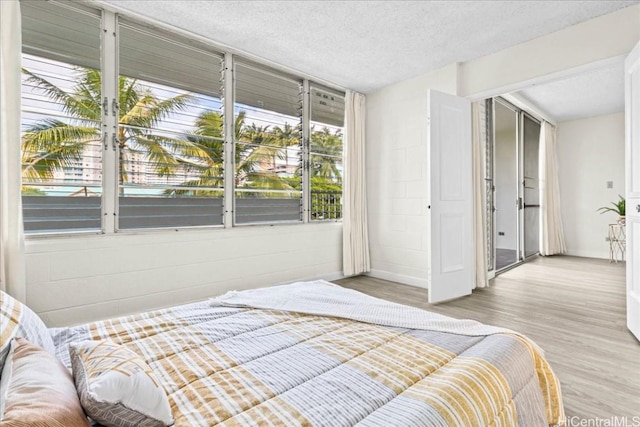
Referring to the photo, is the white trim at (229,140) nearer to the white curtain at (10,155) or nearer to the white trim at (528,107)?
the white curtain at (10,155)

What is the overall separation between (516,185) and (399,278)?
350cm

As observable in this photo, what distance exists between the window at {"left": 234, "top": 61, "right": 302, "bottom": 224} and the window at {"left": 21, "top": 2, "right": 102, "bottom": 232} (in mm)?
1311

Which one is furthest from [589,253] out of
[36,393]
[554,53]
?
[36,393]

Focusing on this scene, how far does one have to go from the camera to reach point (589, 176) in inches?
258

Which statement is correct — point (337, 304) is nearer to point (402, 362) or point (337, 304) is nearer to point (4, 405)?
point (402, 362)

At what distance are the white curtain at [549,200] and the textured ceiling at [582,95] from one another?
1.64 ft

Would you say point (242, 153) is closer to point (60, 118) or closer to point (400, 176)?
point (60, 118)

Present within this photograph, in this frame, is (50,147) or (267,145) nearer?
(50,147)

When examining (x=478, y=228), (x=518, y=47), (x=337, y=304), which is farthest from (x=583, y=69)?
(x=337, y=304)

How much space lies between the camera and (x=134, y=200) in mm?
2947

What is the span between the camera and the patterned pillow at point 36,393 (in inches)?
25.8

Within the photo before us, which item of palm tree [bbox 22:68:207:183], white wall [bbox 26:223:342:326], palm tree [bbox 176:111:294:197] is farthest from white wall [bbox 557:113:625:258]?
palm tree [bbox 22:68:207:183]

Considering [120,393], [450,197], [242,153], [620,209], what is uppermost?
[242,153]

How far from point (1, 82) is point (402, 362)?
2.97 m
